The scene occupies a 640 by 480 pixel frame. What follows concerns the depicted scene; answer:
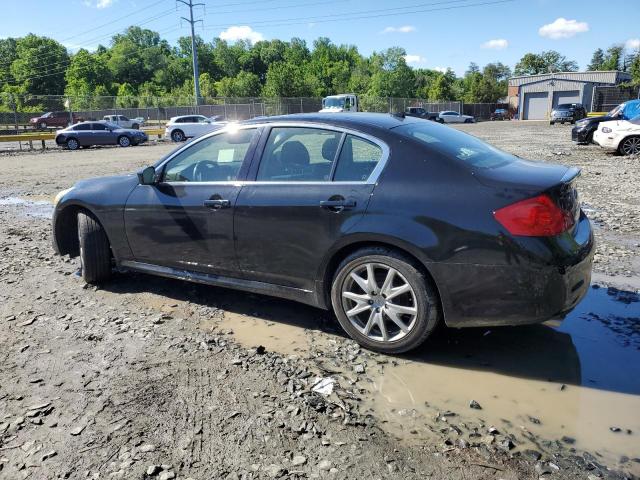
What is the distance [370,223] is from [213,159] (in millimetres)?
1723

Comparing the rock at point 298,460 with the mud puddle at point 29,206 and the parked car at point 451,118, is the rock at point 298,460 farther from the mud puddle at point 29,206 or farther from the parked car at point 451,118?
the parked car at point 451,118

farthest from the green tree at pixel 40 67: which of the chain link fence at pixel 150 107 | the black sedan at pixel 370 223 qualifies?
the black sedan at pixel 370 223

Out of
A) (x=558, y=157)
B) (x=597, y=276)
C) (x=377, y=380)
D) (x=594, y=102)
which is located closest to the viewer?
(x=377, y=380)

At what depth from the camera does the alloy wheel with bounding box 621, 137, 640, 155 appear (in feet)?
51.5

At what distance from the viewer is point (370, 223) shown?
357 centimetres

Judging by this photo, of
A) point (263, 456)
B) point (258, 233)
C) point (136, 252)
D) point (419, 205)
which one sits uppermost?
point (419, 205)

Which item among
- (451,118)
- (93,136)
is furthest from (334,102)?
(93,136)

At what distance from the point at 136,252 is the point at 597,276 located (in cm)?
455

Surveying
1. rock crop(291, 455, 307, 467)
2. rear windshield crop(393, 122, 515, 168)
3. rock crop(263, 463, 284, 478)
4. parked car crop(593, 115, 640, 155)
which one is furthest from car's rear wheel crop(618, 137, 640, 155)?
rock crop(263, 463, 284, 478)

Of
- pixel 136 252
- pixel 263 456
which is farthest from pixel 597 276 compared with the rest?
pixel 136 252

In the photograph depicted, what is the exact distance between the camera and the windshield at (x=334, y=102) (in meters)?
43.2

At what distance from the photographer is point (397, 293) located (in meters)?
3.59

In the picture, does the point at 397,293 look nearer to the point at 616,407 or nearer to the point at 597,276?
the point at 616,407

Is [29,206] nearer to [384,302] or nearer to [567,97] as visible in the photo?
[384,302]
